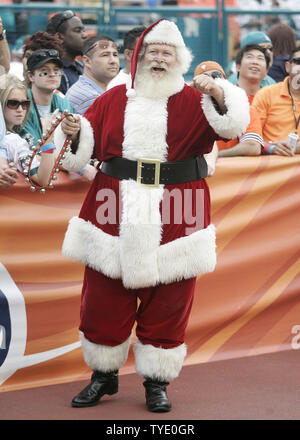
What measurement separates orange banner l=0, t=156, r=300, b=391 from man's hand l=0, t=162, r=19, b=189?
169 millimetres

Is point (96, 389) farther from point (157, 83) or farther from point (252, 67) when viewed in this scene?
point (252, 67)

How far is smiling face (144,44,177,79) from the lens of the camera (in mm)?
3637

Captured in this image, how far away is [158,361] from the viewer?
378 cm

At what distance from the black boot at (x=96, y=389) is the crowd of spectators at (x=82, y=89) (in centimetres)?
105

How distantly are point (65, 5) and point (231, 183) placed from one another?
4.12m

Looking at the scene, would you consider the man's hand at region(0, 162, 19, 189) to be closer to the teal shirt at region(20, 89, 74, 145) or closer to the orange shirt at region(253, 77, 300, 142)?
the teal shirt at region(20, 89, 74, 145)

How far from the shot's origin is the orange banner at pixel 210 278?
13.6 ft

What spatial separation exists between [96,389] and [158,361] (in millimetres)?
360

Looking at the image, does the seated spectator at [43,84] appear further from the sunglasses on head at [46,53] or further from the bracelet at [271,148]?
the bracelet at [271,148]

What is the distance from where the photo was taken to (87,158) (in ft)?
12.2

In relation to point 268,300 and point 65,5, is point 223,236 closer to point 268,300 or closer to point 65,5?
point 268,300

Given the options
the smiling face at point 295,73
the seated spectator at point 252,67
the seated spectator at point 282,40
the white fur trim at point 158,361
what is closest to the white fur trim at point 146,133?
the white fur trim at point 158,361

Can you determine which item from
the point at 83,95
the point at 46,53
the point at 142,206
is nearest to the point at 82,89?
the point at 83,95

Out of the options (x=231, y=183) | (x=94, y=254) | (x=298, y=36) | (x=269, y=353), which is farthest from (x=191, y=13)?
(x=94, y=254)
